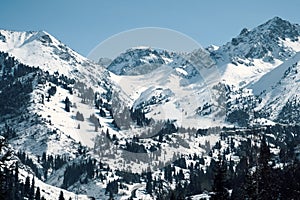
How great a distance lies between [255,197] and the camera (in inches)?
2451

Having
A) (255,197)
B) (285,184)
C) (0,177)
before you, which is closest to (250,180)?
(255,197)

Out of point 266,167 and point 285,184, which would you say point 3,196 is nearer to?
point 266,167

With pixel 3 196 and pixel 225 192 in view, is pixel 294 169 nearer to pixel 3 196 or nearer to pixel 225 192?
pixel 225 192

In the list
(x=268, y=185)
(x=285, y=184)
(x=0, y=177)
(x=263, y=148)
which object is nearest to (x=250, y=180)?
(x=268, y=185)

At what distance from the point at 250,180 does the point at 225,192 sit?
358 centimetres

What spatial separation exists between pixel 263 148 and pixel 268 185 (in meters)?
8.89

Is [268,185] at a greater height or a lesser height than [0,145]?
lesser

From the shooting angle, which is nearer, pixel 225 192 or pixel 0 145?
pixel 0 145

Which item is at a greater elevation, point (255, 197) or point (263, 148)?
point (263, 148)

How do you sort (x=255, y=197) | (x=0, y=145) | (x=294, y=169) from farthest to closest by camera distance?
1. (x=294, y=169)
2. (x=255, y=197)
3. (x=0, y=145)

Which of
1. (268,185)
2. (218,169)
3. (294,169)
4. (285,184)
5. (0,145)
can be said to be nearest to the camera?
(0,145)

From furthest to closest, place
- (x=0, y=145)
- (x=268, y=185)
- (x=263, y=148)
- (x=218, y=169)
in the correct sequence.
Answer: (x=263, y=148) < (x=268, y=185) < (x=218, y=169) < (x=0, y=145)

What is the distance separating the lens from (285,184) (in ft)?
463

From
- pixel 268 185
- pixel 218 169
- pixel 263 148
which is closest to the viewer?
pixel 218 169
